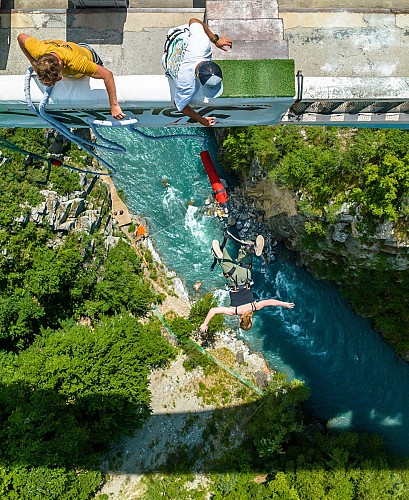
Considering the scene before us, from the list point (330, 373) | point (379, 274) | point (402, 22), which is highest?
point (402, 22)

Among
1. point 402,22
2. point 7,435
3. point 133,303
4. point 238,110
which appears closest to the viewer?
point 238,110

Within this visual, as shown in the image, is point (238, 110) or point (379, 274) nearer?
point (238, 110)

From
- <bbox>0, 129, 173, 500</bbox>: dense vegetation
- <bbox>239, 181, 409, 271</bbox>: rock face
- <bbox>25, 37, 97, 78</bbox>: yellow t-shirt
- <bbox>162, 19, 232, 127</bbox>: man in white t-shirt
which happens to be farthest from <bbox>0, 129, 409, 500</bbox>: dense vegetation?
<bbox>25, 37, 97, 78</bbox>: yellow t-shirt

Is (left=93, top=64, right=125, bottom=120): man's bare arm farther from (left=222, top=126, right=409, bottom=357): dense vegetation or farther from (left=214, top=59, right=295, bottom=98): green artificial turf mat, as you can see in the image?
(left=222, top=126, right=409, bottom=357): dense vegetation

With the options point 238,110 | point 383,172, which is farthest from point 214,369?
point 238,110

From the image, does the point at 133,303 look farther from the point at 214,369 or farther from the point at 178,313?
the point at 214,369

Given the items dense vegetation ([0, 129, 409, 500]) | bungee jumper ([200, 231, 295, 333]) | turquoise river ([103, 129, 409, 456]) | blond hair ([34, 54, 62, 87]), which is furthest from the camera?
turquoise river ([103, 129, 409, 456])
